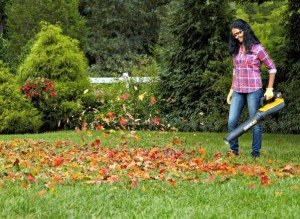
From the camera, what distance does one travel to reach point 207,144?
10516mm

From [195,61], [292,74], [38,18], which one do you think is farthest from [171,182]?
[38,18]

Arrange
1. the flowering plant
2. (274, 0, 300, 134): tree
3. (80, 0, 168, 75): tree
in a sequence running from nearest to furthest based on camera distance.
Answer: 1. (274, 0, 300, 134): tree
2. the flowering plant
3. (80, 0, 168, 75): tree

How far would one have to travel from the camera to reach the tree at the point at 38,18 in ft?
108

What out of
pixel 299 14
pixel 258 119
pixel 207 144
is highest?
pixel 299 14

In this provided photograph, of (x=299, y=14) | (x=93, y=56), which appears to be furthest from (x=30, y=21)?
(x=299, y=14)

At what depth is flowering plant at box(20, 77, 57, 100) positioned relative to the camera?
1481cm

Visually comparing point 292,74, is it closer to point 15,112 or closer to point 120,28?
point 15,112

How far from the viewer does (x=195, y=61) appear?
613 inches

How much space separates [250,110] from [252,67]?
54cm

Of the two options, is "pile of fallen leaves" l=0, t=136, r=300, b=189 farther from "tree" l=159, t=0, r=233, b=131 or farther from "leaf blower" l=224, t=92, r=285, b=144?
"tree" l=159, t=0, r=233, b=131

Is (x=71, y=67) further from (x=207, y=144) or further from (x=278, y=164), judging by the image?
(x=278, y=164)

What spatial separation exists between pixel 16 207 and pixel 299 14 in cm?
1052

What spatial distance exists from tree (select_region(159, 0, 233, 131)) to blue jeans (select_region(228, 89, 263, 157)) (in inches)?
250

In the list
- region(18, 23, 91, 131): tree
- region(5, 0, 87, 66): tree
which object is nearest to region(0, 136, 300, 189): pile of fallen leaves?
region(18, 23, 91, 131): tree
